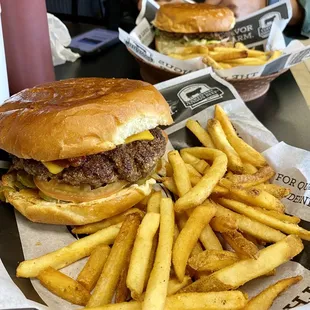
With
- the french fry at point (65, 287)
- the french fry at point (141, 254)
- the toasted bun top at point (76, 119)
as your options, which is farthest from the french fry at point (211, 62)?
the french fry at point (65, 287)

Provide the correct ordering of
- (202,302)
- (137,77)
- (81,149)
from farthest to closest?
(137,77)
(81,149)
(202,302)

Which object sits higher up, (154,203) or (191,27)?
(191,27)

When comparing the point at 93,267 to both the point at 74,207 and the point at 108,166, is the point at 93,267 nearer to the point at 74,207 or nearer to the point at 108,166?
the point at 74,207

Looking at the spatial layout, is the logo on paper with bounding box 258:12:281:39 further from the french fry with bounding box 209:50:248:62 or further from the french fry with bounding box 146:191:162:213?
the french fry with bounding box 146:191:162:213

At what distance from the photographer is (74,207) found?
1777 millimetres

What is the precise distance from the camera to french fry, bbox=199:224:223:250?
5.39ft

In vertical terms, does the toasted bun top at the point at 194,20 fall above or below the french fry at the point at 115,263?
above

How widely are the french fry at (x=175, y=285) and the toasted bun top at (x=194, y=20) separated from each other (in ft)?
7.70

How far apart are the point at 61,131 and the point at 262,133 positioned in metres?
1.08

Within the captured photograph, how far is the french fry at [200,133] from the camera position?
2244mm

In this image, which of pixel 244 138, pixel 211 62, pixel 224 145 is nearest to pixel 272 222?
pixel 224 145

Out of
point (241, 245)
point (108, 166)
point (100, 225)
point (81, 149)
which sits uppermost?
point (81, 149)

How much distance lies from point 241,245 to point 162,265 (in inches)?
10.9

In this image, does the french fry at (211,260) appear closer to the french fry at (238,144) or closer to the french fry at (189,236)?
the french fry at (189,236)
